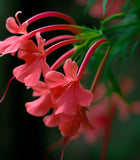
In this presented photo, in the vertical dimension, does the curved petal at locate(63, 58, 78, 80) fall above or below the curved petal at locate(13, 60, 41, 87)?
below

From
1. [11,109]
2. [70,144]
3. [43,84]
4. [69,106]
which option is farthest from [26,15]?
[69,106]

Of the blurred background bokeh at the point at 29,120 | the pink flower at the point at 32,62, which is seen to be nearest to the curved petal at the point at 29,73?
the pink flower at the point at 32,62

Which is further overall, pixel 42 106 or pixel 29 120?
pixel 29 120

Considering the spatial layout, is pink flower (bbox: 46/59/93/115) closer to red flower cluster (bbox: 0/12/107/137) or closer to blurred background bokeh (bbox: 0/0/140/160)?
red flower cluster (bbox: 0/12/107/137)

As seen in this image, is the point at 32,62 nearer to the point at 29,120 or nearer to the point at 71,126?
the point at 71,126

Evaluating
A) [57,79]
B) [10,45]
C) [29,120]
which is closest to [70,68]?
[57,79]

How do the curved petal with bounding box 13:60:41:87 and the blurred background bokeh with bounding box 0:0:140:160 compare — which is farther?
the blurred background bokeh with bounding box 0:0:140:160

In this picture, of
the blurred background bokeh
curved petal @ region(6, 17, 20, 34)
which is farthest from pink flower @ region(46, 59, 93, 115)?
the blurred background bokeh

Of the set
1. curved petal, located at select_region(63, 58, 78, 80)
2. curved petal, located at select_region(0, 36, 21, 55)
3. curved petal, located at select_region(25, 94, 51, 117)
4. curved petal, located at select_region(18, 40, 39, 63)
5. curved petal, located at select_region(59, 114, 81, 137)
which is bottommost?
curved petal, located at select_region(59, 114, 81, 137)
